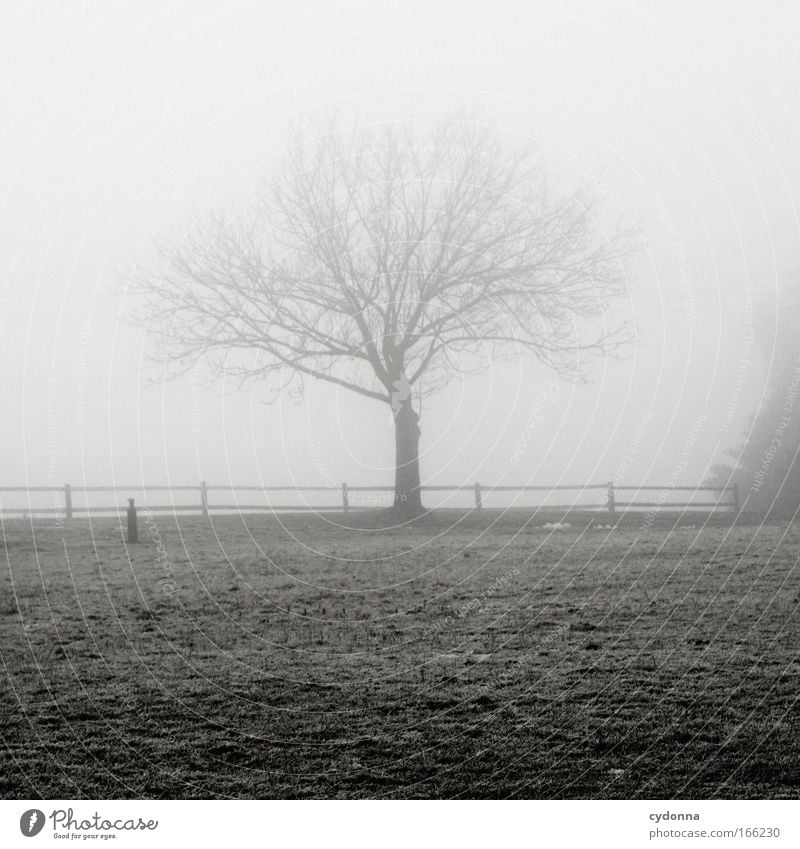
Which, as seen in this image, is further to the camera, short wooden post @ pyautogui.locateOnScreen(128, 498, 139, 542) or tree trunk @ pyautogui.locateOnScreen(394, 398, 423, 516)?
tree trunk @ pyautogui.locateOnScreen(394, 398, 423, 516)

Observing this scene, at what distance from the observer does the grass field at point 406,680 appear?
661 cm

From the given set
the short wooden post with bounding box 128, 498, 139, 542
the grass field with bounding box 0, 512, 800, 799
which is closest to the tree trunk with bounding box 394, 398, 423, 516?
the short wooden post with bounding box 128, 498, 139, 542

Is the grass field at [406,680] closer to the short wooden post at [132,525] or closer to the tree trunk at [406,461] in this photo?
the short wooden post at [132,525]

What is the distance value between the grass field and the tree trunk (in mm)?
10997

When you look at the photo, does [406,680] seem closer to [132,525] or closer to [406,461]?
[132,525]

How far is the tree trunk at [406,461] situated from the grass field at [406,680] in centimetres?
1100

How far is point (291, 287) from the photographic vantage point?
28656 mm

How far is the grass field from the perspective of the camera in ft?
21.7

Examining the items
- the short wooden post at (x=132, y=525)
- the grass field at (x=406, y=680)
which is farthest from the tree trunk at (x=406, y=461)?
the grass field at (x=406, y=680)

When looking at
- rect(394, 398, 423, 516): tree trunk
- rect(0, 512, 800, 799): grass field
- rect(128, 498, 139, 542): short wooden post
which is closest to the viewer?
rect(0, 512, 800, 799): grass field

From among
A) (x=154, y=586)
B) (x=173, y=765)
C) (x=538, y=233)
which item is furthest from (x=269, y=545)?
(x=173, y=765)

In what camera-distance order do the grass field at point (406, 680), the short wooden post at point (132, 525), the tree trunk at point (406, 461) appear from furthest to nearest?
1. the tree trunk at point (406, 461)
2. the short wooden post at point (132, 525)
3. the grass field at point (406, 680)

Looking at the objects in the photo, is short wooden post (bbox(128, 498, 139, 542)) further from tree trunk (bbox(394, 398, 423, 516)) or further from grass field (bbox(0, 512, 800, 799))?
tree trunk (bbox(394, 398, 423, 516))

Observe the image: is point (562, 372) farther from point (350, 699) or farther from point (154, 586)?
point (350, 699)
